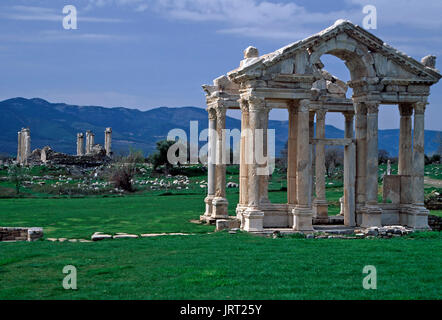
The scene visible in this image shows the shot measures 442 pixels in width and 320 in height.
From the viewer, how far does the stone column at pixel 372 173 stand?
2112cm

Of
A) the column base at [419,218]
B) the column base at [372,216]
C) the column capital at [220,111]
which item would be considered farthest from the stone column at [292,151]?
the column base at [419,218]

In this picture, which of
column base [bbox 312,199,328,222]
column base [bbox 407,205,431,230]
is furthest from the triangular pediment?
column base [bbox 312,199,328,222]

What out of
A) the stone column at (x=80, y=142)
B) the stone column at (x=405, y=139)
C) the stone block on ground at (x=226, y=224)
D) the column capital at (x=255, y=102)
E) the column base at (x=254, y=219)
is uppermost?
the stone column at (x=80, y=142)

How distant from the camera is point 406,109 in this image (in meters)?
22.6

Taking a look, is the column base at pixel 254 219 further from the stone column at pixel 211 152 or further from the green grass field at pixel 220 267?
the stone column at pixel 211 152

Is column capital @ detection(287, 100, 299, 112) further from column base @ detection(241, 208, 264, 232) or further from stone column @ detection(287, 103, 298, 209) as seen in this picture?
column base @ detection(241, 208, 264, 232)

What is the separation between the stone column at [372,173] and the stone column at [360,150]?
385 mm

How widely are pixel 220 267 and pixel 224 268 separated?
5.3 inches

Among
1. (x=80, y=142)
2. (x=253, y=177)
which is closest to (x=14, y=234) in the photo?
(x=253, y=177)

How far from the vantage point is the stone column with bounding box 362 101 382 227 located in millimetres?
21125

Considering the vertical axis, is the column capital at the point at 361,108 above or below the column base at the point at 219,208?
above

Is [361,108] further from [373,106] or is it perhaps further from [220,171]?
[220,171]

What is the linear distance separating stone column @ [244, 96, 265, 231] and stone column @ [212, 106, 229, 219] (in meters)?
4.84
